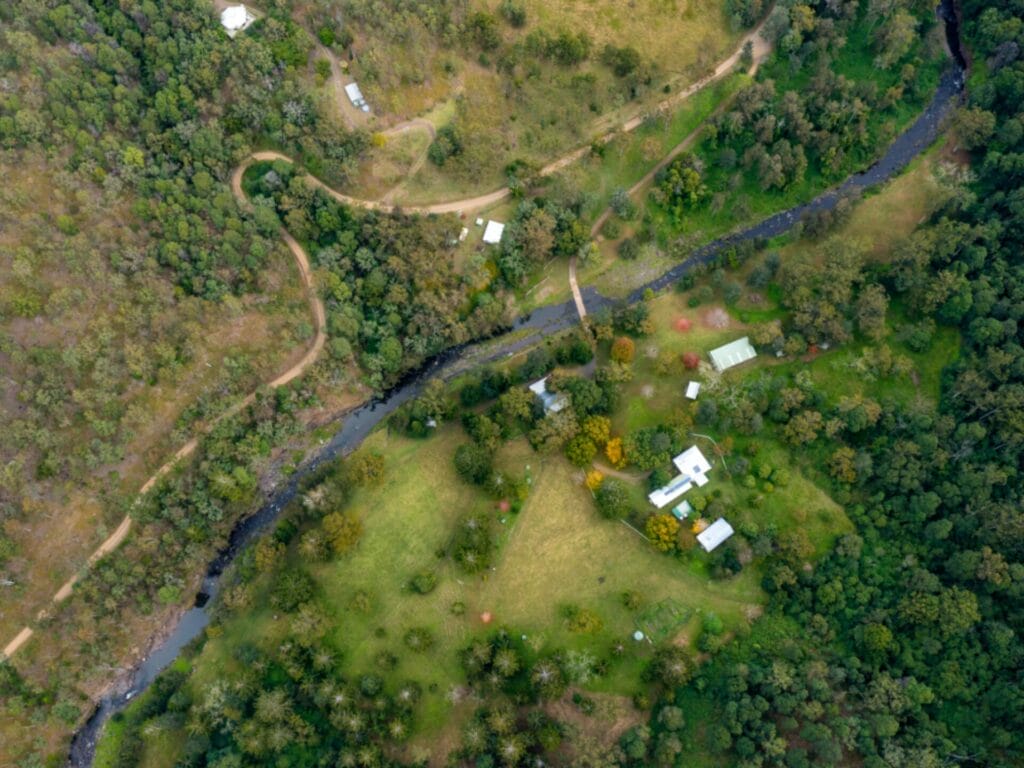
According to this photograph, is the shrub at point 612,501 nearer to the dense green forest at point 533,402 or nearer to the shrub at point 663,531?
the dense green forest at point 533,402

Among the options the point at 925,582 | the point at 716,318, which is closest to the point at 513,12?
the point at 716,318

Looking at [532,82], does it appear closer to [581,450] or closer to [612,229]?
[612,229]

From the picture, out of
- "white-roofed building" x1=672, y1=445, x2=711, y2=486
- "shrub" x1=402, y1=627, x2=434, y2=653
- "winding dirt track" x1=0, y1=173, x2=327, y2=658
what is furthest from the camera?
"white-roofed building" x1=672, y1=445, x2=711, y2=486

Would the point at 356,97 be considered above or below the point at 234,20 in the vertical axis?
below

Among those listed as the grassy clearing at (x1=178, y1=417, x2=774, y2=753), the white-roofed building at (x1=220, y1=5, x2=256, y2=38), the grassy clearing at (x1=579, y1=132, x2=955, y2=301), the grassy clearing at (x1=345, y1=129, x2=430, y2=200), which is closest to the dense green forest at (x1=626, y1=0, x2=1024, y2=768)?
the grassy clearing at (x1=579, y1=132, x2=955, y2=301)

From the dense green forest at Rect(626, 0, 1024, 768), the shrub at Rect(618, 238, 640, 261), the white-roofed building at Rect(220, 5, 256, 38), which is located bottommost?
the dense green forest at Rect(626, 0, 1024, 768)

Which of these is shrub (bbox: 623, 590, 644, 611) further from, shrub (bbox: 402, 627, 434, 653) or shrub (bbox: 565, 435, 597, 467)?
shrub (bbox: 402, 627, 434, 653)
